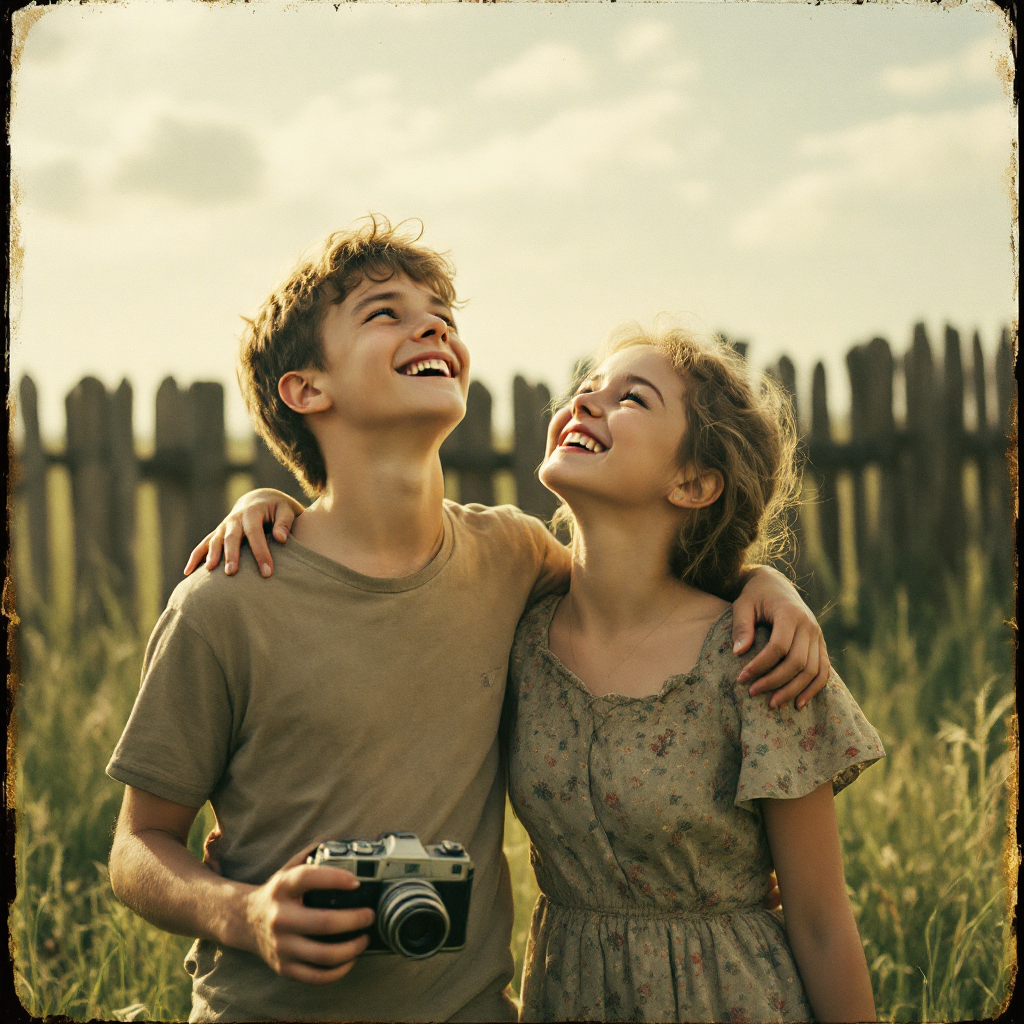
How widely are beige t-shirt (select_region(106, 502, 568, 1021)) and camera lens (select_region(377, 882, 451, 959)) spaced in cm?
39

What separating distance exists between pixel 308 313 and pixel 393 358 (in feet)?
1.00

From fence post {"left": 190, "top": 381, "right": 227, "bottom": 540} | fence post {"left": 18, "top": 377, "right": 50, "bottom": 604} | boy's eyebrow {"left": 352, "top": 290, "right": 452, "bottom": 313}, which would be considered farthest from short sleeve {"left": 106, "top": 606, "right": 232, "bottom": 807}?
fence post {"left": 18, "top": 377, "right": 50, "bottom": 604}

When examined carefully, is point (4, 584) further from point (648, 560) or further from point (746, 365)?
point (746, 365)

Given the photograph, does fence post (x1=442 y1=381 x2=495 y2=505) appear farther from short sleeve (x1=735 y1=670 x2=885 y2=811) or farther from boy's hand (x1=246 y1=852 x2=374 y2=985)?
boy's hand (x1=246 y1=852 x2=374 y2=985)

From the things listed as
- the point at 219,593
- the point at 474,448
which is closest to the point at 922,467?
the point at 474,448

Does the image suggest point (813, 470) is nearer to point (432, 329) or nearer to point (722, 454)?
point (722, 454)

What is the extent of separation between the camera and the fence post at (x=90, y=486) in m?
5.98

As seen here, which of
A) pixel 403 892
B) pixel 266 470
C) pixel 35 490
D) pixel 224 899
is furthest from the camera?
pixel 35 490

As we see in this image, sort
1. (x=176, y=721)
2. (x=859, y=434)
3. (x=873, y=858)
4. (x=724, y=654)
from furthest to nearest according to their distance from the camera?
(x=859, y=434) → (x=873, y=858) → (x=724, y=654) → (x=176, y=721)

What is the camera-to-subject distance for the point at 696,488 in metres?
2.48

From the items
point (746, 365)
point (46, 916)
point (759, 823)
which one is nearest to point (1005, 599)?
point (746, 365)

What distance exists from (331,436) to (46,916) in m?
2.16

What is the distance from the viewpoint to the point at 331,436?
7.95 ft

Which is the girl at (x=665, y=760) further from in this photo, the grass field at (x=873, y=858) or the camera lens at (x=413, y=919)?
the grass field at (x=873, y=858)
